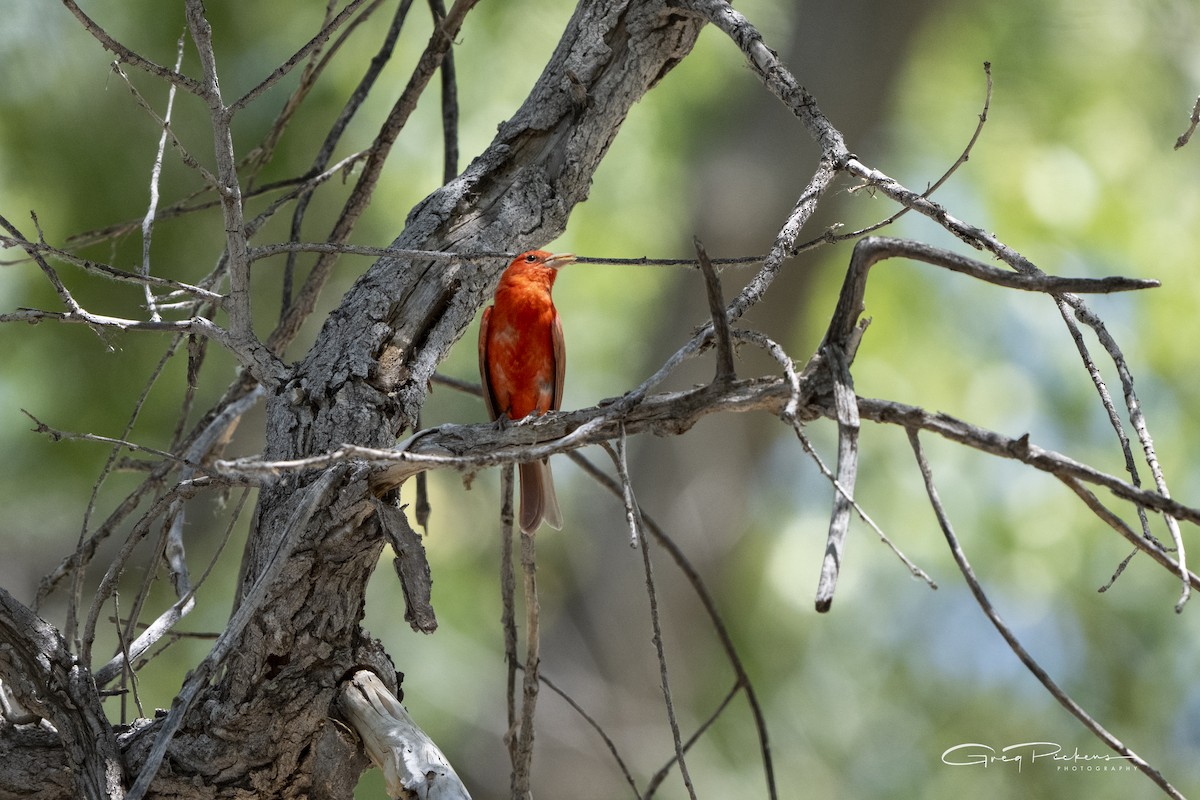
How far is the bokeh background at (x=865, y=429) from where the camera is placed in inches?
309

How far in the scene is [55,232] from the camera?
17.8 feet

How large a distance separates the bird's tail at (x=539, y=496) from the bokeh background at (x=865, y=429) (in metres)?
3.08

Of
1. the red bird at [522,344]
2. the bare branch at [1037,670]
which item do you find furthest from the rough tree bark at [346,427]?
the red bird at [522,344]

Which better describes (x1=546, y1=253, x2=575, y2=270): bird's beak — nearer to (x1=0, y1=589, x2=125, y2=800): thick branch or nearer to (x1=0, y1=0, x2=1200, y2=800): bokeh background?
(x1=0, y1=589, x2=125, y2=800): thick branch

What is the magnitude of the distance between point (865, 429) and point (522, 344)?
526 cm

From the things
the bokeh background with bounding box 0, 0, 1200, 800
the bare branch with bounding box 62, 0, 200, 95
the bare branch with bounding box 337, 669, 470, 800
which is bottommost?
the bare branch with bounding box 337, 669, 470, 800

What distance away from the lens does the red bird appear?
177 inches

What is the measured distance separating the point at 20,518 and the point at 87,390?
767 mm

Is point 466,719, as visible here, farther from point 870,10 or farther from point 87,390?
point 870,10

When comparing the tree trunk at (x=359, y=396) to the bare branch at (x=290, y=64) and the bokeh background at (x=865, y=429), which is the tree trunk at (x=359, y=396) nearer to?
the bare branch at (x=290, y=64)

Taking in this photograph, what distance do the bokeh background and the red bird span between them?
2513mm

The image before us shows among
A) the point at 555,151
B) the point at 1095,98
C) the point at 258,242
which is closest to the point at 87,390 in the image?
the point at 258,242

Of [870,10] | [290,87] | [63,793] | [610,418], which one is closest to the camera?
[610,418]

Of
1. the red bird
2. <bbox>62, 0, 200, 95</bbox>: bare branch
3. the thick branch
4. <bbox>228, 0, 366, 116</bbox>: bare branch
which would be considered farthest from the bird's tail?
<bbox>62, 0, 200, 95</bbox>: bare branch
